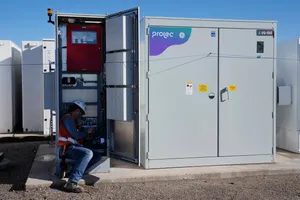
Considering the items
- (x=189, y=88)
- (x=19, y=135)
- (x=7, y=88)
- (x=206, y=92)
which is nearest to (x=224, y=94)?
(x=206, y=92)

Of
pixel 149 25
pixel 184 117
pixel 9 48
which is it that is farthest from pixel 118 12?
pixel 9 48

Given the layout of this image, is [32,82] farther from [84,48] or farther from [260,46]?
[260,46]

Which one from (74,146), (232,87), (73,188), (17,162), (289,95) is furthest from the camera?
(289,95)

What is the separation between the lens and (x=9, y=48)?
34.8 ft

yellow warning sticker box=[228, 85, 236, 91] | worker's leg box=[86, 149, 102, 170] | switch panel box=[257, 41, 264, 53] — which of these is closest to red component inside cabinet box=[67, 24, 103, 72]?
worker's leg box=[86, 149, 102, 170]

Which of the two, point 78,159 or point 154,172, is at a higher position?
point 78,159

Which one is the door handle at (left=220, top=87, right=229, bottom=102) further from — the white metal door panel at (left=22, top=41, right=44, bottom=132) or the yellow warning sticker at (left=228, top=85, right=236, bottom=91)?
the white metal door panel at (left=22, top=41, right=44, bottom=132)

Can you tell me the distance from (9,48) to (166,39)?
6536 mm

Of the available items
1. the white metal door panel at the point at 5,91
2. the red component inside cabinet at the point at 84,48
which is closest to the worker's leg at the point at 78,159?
the red component inside cabinet at the point at 84,48

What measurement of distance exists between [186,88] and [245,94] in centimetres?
114

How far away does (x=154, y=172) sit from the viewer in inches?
230

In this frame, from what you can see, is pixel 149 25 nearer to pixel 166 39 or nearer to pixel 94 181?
pixel 166 39

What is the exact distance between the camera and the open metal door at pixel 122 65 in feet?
18.9

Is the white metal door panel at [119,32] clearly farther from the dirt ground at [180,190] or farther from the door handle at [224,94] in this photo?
the dirt ground at [180,190]
